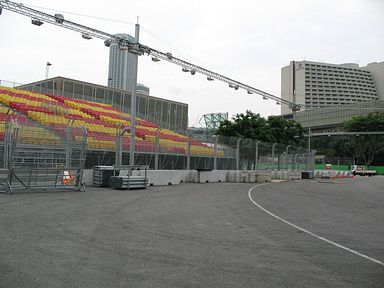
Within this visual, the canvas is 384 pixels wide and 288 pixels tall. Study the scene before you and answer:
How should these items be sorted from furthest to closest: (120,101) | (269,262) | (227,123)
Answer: (120,101) → (227,123) → (269,262)

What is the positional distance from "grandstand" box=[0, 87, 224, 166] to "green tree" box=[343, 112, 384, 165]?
60.2m

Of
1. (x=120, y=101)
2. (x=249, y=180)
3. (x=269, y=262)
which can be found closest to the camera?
(x=269, y=262)

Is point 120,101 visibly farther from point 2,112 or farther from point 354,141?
point 354,141

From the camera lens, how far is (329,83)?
12325cm

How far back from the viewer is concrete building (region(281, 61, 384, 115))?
105 meters

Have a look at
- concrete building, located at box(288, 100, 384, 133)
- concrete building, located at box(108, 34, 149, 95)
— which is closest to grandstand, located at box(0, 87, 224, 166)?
concrete building, located at box(108, 34, 149, 95)

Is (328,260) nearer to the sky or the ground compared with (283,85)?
nearer to the ground

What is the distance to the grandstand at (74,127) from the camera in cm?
1716

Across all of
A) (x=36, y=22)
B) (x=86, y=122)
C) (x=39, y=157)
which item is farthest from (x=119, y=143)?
(x=86, y=122)

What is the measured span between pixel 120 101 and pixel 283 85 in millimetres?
56612

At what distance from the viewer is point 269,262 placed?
5.83 metres

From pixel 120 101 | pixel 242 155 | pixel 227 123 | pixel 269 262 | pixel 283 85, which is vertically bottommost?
pixel 269 262

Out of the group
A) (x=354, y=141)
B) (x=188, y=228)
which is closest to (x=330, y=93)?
(x=354, y=141)

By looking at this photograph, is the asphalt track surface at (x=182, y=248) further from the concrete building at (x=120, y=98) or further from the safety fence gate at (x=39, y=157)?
the concrete building at (x=120, y=98)
